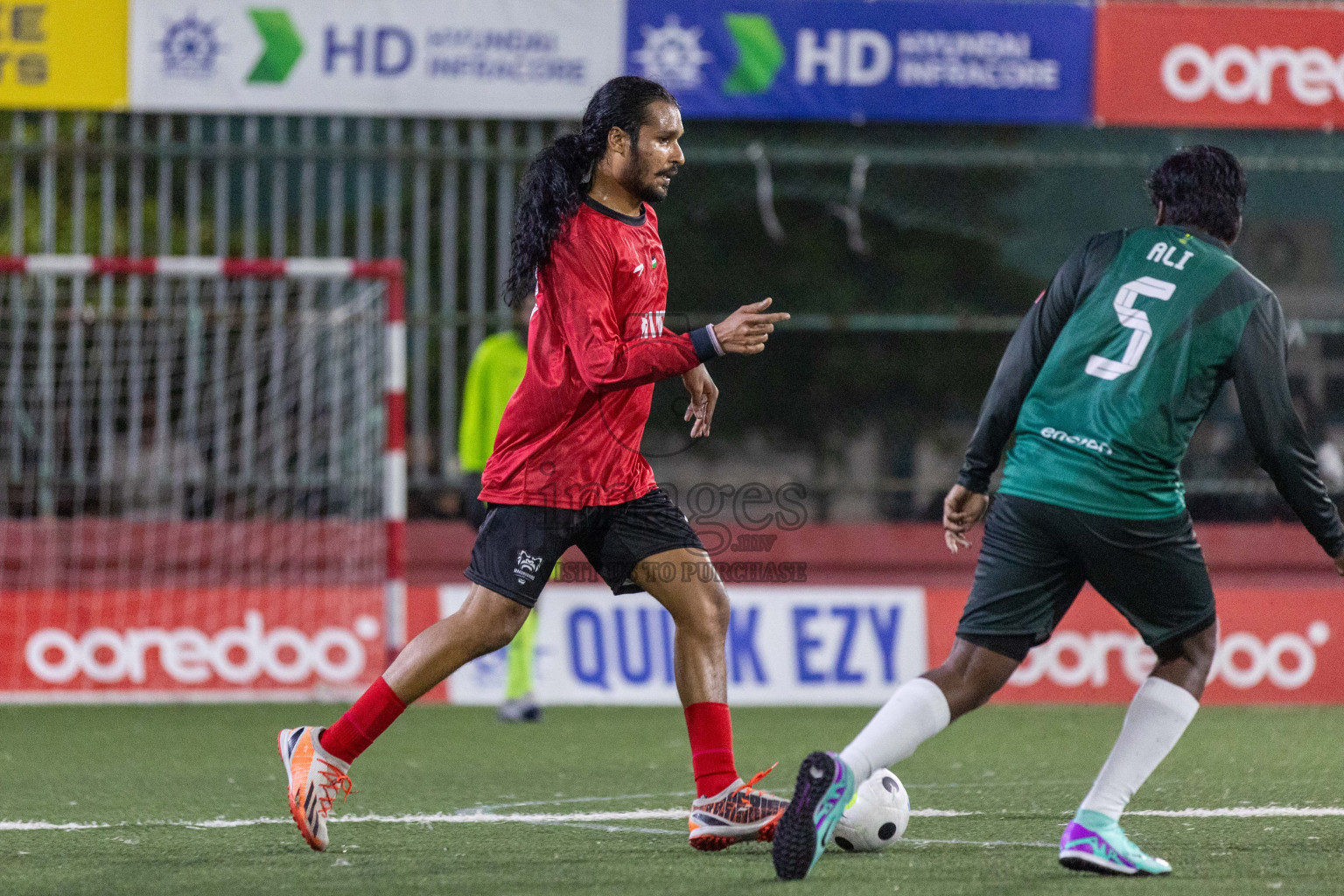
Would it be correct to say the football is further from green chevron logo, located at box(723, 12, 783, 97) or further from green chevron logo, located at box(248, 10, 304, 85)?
green chevron logo, located at box(248, 10, 304, 85)

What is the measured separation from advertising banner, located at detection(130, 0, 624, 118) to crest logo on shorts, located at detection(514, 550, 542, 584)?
616 cm

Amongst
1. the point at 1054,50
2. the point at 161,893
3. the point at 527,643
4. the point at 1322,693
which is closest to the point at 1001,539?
the point at 161,893

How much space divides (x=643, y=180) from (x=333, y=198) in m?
6.43

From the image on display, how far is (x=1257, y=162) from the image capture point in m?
11.0

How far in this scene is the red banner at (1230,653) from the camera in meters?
9.92

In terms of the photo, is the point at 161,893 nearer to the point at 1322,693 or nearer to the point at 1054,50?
the point at 1322,693

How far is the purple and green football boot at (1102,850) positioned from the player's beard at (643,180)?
199 centimetres

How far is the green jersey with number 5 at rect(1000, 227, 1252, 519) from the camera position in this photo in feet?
14.2

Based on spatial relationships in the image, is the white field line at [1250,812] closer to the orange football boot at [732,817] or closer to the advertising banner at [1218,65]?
the orange football boot at [732,817]

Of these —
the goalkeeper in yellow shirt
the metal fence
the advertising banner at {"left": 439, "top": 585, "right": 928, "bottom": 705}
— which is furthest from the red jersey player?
the metal fence

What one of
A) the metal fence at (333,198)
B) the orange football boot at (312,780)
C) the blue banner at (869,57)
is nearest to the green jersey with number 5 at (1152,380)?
the orange football boot at (312,780)

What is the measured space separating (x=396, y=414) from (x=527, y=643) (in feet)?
4.94

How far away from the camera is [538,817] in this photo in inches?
218

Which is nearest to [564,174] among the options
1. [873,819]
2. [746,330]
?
[746,330]
